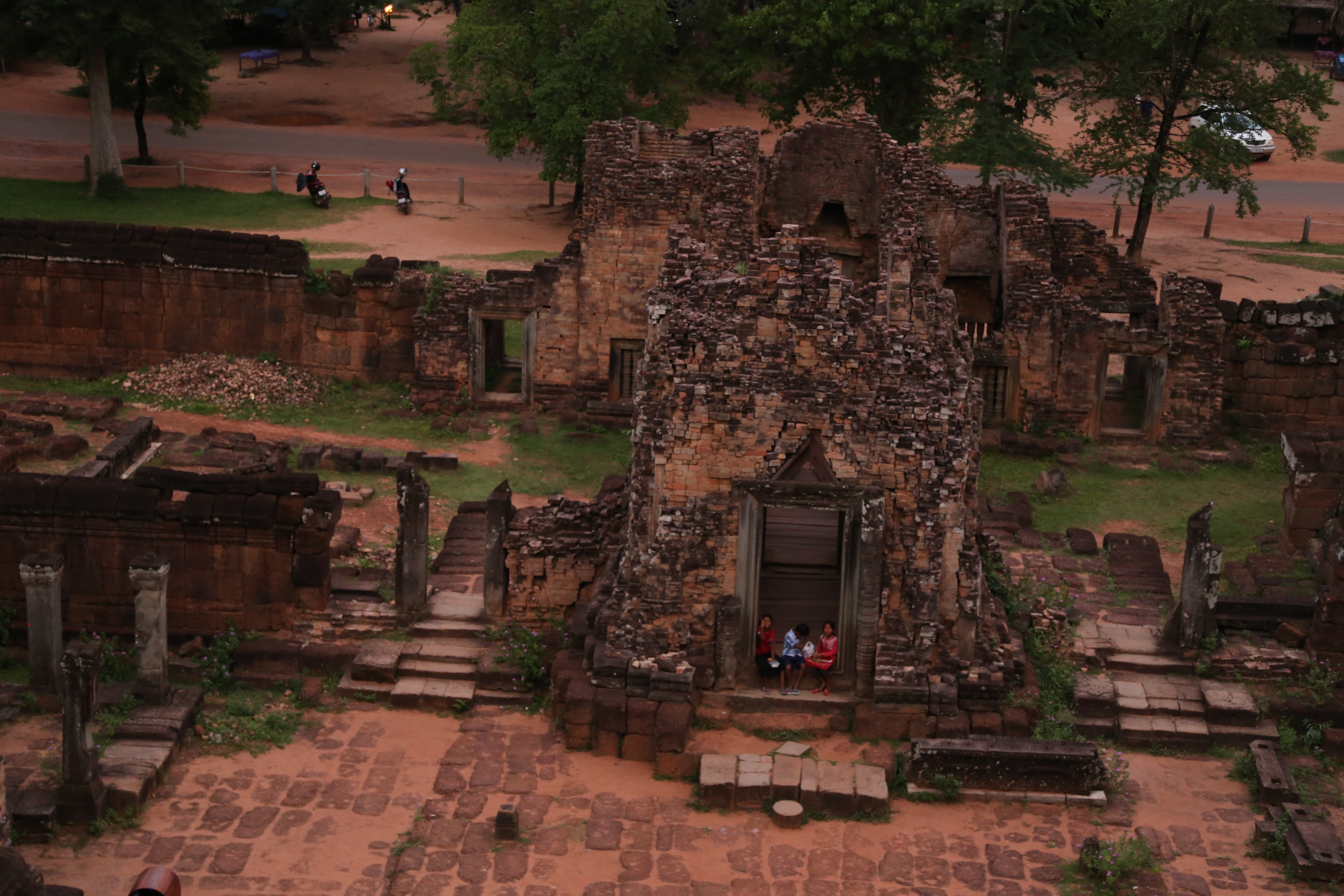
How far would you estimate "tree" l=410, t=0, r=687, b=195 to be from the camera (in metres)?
39.6

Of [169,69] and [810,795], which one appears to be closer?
[810,795]

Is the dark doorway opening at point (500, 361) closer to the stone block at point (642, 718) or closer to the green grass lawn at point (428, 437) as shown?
the green grass lawn at point (428, 437)

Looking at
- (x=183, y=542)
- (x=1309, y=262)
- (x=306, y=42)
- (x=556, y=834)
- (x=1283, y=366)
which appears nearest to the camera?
(x=556, y=834)

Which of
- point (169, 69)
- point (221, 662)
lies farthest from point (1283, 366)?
point (169, 69)

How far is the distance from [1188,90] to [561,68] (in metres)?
13.7

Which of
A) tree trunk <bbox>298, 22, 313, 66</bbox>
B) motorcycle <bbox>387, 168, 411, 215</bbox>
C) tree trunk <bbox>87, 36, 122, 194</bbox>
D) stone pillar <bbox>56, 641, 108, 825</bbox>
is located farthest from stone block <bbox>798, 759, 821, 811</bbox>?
tree trunk <bbox>298, 22, 313, 66</bbox>

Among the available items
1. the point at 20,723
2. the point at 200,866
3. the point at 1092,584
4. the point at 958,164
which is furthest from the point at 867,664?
the point at 958,164

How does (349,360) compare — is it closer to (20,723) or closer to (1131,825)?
(20,723)

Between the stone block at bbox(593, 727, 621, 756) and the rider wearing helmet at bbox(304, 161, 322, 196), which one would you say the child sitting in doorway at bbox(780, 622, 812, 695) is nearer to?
the stone block at bbox(593, 727, 621, 756)

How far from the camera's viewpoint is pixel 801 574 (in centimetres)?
2111

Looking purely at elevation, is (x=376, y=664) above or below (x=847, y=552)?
below

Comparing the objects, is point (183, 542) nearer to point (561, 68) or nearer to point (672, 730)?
point (672, 730)

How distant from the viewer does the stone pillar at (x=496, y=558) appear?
863 inches

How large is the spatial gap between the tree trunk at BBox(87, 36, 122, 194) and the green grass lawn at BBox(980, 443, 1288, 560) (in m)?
23.0
